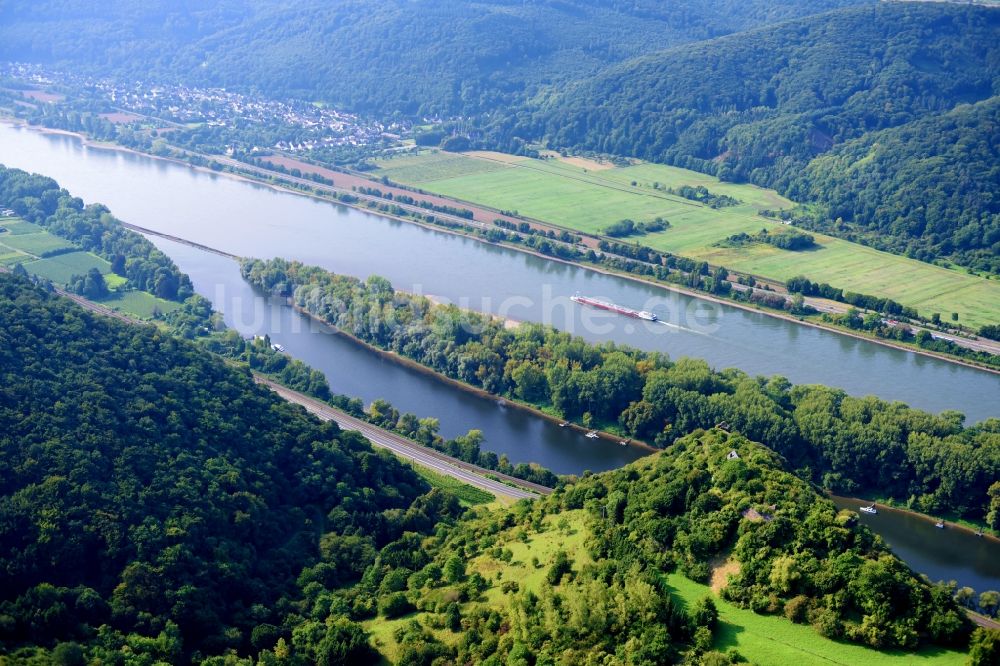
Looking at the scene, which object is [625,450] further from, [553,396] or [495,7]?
[495,7]

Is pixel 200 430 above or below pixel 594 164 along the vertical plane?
below

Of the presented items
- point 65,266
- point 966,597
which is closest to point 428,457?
point 966,597

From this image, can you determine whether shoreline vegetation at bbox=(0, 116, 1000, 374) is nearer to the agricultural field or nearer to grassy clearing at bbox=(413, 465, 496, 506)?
the agricultural field

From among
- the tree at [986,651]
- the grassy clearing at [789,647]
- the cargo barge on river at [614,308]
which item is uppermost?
the tree at [986,651]

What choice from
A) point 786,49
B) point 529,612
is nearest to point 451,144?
point 786,49

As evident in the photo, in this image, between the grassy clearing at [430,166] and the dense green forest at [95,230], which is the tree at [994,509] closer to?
the dense green forest at [95,230]

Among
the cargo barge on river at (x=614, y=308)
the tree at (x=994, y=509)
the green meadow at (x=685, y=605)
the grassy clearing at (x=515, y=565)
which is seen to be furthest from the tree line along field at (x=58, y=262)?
the tree at (x=994, y=509)
